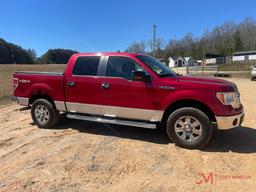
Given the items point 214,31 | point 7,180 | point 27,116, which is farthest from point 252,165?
point 214,31

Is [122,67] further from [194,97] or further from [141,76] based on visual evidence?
[194,97]

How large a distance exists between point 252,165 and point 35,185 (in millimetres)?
3503

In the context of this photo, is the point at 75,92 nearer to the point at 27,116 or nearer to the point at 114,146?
the point at 114,146

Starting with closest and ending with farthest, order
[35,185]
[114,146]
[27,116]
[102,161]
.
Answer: [35,185]
[102,161]
[114,146]
[27,116]

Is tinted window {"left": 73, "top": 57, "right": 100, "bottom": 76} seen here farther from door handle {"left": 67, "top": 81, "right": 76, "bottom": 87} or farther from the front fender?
the front fender

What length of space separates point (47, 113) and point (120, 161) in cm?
313

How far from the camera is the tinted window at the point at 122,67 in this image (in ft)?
21.3

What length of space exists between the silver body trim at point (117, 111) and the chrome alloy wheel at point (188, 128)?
445 mm

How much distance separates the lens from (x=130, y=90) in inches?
251

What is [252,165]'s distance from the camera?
5008mm

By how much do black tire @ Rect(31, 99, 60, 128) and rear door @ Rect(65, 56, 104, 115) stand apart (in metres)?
0.50

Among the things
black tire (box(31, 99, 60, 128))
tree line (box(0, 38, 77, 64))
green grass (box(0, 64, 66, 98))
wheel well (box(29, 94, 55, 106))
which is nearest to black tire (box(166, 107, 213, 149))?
black tire (box(31, 99, 60, 128))

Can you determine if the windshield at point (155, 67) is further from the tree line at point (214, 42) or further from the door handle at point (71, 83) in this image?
the tree line at point (214, 42)

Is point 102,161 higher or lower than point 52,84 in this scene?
lower
